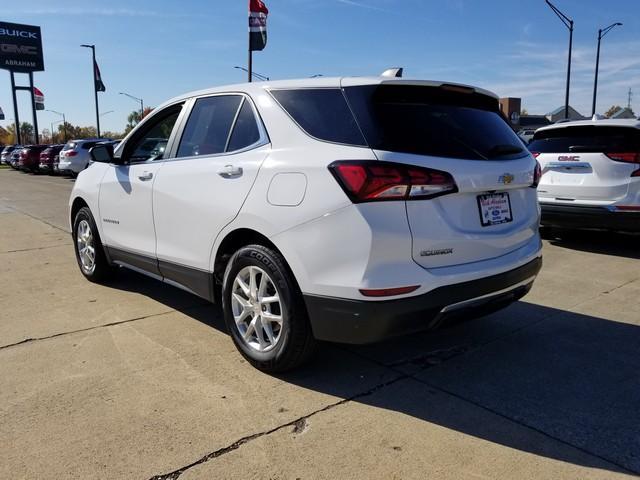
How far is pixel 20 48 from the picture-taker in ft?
187

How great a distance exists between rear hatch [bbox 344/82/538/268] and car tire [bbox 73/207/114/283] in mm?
3414

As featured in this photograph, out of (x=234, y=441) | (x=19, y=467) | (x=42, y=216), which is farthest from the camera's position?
(x=42, y=216)

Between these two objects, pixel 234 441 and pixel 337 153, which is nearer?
pixel 234 441

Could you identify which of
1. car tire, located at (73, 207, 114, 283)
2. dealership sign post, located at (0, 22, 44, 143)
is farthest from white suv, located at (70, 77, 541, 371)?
dealership sign post, located at (0, 22, 44, 143)

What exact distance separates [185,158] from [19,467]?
7.54 ft

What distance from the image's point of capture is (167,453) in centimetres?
258

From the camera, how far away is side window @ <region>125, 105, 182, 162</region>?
4453 mm

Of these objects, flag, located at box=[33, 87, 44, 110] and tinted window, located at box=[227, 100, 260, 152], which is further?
flag, located at box=[33, 87, 44, 110]

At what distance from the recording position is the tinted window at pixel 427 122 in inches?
114

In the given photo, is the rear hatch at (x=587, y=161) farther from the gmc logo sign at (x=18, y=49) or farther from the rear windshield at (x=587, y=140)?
the gmc logo sign at (x=18, y=49)

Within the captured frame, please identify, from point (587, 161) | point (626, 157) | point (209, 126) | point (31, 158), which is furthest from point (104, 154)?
point (31, 158)

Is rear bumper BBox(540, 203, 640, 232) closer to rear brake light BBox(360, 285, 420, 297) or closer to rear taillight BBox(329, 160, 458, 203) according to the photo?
rear taillight BBox(329, 160, 458, 203)

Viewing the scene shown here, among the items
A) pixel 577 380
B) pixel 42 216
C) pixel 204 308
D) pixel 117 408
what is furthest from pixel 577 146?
pixel 42 216

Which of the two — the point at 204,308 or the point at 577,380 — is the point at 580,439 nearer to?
the point at 577,380
